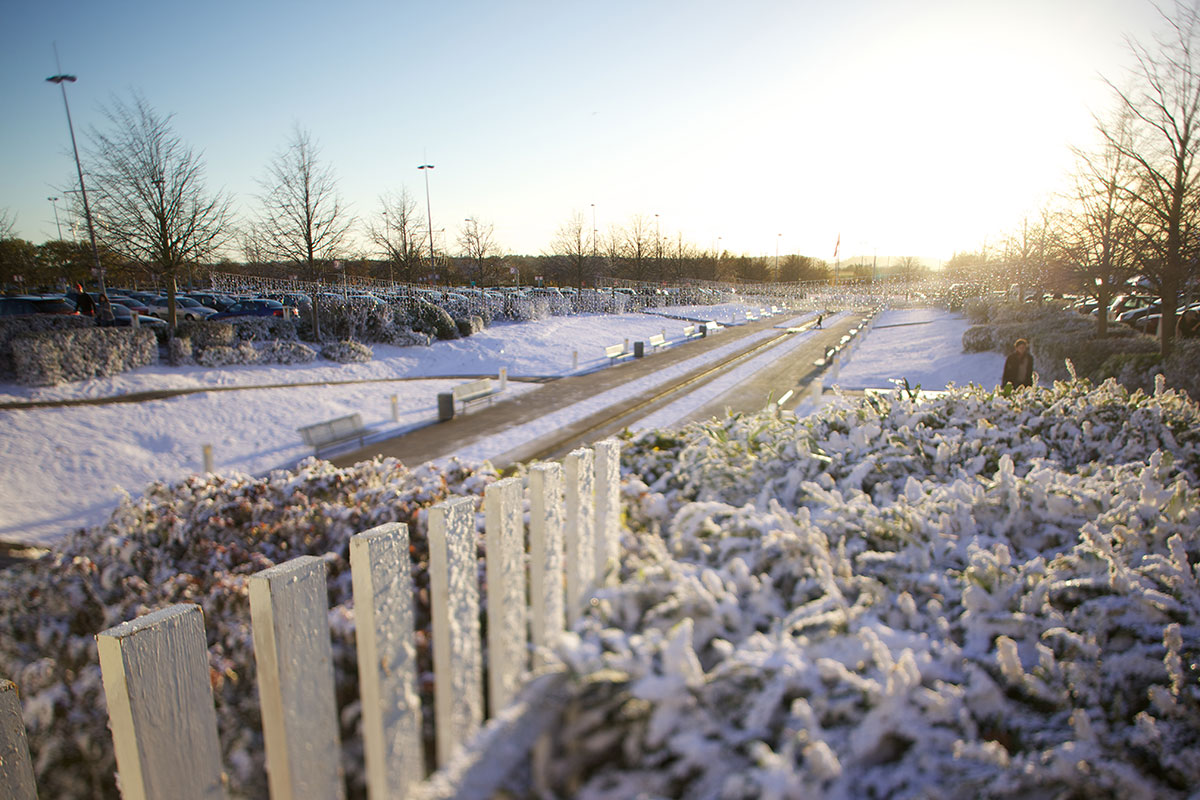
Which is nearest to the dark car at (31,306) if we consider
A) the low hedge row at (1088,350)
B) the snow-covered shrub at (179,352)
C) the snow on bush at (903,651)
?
the snow-covered shrub at (179,352)

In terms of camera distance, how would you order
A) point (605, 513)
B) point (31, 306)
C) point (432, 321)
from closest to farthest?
1. point (605, 513)
2. point (31, 306)
3. point (432, 321)

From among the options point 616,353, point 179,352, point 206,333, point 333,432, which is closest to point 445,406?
point 333,432

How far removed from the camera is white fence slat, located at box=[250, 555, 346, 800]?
1446 millimetres

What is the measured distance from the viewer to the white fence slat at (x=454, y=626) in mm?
1650

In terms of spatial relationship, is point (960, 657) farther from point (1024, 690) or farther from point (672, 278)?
point (672, 278)

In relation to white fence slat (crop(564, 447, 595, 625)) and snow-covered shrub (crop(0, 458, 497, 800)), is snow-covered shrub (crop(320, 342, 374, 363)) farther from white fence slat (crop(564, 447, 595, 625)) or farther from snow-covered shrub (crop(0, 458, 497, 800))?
white fence slat (crop(564, 447, 595, 625))

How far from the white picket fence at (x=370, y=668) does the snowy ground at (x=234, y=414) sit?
9321 millimetres

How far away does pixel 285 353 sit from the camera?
1905 cm

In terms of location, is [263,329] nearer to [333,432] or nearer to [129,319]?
[129,319]

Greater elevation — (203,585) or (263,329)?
(263,329)

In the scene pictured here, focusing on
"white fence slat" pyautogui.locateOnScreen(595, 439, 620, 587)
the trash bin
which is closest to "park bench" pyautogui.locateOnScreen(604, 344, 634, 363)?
the trash bin

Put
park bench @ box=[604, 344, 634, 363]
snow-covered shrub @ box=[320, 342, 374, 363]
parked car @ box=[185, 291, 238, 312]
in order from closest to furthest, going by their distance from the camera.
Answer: snow-covered shrub @ box=[320, 342, 374, 363]
park bench @ box=[604, 344, 634, 363]
parked car @ box=[185, 291, 238, 312]

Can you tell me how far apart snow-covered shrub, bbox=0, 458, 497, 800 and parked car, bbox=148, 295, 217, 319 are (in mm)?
25496

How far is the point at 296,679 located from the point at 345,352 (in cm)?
2030
